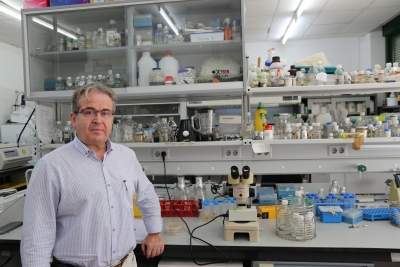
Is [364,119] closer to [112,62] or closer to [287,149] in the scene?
[287,149]

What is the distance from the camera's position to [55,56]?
242cm

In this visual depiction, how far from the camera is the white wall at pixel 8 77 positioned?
5055 mm

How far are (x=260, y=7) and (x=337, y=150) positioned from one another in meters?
2.79

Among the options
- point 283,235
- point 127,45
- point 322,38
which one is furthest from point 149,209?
point 322,38

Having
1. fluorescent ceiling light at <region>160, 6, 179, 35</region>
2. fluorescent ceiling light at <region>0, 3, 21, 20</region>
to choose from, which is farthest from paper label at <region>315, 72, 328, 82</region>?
fluorescent ceiling light at <region>0, 3, 21, 20</region>

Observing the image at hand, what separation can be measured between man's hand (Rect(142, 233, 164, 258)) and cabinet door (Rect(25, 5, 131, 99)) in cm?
125

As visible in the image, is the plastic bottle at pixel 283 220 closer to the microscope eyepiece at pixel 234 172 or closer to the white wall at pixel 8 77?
the microscope eyepiece at pixel 234 172

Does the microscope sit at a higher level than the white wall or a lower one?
lower

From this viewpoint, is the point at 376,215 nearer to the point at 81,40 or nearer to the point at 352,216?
the point at 352,216

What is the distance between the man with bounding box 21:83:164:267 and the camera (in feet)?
3.71

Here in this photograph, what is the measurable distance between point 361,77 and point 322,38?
4163 mm

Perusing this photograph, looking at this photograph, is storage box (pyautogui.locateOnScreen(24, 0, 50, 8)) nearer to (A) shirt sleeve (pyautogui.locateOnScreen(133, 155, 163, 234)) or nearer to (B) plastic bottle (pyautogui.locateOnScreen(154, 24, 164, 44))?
(B) plastic bottle (pyautogui.locateOnScreen(154, 24, 164, 44))

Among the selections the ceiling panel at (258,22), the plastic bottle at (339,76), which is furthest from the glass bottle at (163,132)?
the ceiling panel at (258,22)

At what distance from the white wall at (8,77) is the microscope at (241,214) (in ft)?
16.2
